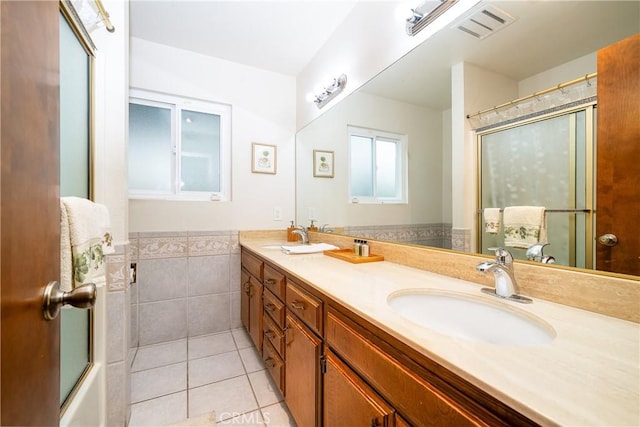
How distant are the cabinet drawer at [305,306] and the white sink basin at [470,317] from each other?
11.0 inches

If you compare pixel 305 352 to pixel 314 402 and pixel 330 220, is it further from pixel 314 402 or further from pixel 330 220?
pixel 330 220

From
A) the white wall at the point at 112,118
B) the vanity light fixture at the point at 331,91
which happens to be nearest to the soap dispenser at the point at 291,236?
the vanity light fixture at the point at 331,91

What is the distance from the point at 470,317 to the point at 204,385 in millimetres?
1587

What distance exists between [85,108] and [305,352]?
1397mm

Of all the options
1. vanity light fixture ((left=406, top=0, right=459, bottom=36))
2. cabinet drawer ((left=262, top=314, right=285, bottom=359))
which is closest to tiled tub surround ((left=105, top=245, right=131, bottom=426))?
cabinet drawer ((left=262, top=314, right=285, bottom=359))

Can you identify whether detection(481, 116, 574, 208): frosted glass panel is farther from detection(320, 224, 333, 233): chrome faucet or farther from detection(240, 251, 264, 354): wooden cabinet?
detection(240, 251, 264, 354): wooden cabinet

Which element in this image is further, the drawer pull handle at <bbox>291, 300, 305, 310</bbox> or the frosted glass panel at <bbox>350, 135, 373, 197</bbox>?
the frosted glass panel at <bbox>350, 135, 373, 197</bbox>

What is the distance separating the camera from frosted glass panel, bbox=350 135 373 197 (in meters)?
1.69

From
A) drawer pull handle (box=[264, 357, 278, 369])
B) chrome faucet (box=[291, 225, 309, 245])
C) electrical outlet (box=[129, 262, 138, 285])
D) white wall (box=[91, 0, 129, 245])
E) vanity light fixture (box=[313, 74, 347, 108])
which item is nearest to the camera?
white wall (box=[91, 0, 129, 245])

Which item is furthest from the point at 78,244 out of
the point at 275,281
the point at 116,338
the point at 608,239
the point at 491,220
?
the point at 608,239

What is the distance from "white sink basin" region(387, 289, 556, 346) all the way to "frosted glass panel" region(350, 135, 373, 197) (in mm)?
902

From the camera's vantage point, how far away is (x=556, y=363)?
451 mm

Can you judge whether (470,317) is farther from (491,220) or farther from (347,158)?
(347,158)

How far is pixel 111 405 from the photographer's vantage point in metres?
1.20
